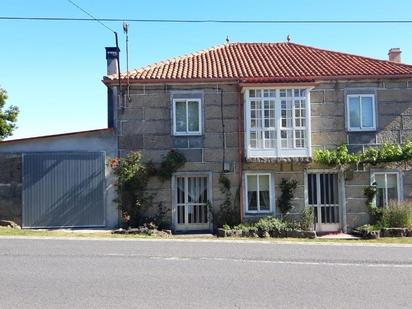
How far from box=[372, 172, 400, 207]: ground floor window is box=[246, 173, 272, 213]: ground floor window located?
164 inches

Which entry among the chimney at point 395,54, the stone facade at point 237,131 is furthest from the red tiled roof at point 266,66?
the chimney at point 395,54

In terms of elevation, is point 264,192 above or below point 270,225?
above

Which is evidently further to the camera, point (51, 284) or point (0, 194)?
point (0, 194)

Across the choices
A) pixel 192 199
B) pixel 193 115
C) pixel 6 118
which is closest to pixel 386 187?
pixel 192 199

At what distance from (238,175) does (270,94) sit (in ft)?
10.8

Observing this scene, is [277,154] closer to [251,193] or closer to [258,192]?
[258,192]

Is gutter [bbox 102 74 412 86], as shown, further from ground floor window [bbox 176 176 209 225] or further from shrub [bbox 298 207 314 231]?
shrub [bbox 298 207 314 231]

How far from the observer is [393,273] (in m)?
9.59

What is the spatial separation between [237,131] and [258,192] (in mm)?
2470

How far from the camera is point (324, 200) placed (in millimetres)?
20312

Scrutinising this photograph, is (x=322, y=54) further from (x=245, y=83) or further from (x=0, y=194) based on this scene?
(x=0, y=194)

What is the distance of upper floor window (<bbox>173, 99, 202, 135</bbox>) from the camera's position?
19.9 metres

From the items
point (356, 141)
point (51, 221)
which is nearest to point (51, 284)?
point (51, 221)

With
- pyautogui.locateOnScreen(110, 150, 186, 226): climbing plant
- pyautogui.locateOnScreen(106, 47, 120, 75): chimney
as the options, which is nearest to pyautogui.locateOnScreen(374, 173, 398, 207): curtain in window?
pyautogui.locateOnScreen(110, 150, 186, 226): climbing plant
